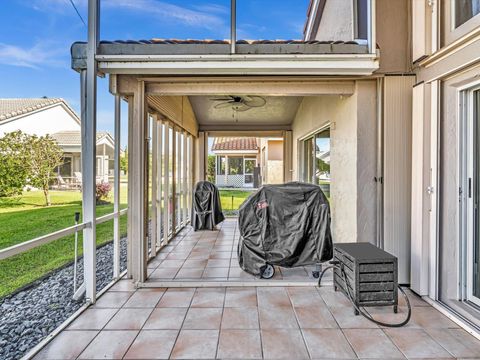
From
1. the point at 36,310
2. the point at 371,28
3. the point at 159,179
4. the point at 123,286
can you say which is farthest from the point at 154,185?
the point at 371,28

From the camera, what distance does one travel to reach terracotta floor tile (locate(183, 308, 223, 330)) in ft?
8.83

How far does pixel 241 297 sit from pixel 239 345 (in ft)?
3.05

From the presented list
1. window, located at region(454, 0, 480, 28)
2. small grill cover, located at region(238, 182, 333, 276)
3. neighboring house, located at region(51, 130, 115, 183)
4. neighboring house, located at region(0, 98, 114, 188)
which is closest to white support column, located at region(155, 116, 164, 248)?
neighboring house, located at region(0, 98, 114, 188)

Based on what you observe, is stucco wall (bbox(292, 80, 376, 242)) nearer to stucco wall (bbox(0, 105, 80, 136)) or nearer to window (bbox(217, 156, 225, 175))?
stucco wall (bbox(0, 105, 80, 136))

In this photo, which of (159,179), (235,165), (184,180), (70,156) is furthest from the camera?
(235,165)

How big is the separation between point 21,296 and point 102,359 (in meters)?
2.09

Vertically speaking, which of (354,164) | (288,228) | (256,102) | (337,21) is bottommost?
(288,228)

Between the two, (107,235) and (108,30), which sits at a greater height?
(108,30)

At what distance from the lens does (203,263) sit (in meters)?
4.50

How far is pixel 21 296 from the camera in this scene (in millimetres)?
3590

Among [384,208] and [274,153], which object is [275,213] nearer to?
[384,208]

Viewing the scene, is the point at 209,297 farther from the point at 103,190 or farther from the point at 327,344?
the point at 103,190

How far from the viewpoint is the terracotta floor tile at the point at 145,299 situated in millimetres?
3146

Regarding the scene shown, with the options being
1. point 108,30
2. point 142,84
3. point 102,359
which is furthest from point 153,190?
point 102,359
